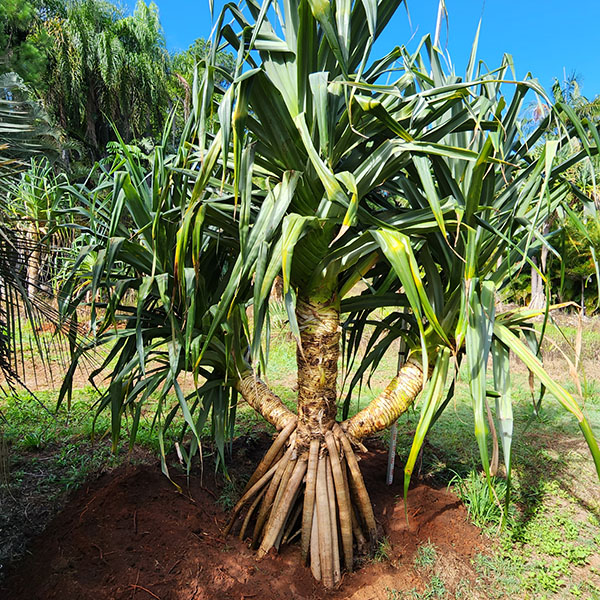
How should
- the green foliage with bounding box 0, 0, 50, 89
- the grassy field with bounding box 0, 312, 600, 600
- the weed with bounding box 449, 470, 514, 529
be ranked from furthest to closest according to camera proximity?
the green foliage with bounding box 0, 0, 50, 89 → the weed with bounding box 449, 470, 514, 529 → the grassy field with bounding box 0, 312, 600, 600

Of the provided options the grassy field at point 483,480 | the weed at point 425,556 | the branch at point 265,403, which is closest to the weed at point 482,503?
the grassy field at point 483,480

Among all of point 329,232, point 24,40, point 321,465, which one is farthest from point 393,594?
point 24,40

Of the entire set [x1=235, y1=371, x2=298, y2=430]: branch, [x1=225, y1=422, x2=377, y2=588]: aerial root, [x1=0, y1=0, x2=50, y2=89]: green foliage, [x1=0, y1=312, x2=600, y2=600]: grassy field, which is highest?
[x1=0, y1=0, x2=50, y2=89]: green foliage

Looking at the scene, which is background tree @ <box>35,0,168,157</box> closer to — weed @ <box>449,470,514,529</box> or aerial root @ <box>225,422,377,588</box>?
aerial root @ <box>225,422,377,588</box>

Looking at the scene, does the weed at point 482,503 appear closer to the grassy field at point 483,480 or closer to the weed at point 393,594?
the grassy field at point 483,480

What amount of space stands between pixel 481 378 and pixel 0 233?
1689 millimetres

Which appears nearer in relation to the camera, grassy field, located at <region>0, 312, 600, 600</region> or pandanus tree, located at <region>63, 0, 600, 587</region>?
pandanus tree, located at <region>63, 0, 600, 587</region>

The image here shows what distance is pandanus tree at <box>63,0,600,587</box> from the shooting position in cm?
Result: 144

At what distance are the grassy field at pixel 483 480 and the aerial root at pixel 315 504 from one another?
23cm

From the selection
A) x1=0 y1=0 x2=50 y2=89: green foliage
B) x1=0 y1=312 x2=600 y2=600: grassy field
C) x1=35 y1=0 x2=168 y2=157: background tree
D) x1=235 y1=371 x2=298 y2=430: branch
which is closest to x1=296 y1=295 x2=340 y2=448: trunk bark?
x1=235 y1=371 x2=298 y2=430: branch

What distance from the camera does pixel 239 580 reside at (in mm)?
1845

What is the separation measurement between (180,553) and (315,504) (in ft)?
2.07

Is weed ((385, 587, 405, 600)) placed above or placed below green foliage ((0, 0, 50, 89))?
below

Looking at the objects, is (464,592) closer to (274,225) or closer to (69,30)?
(274,225)
